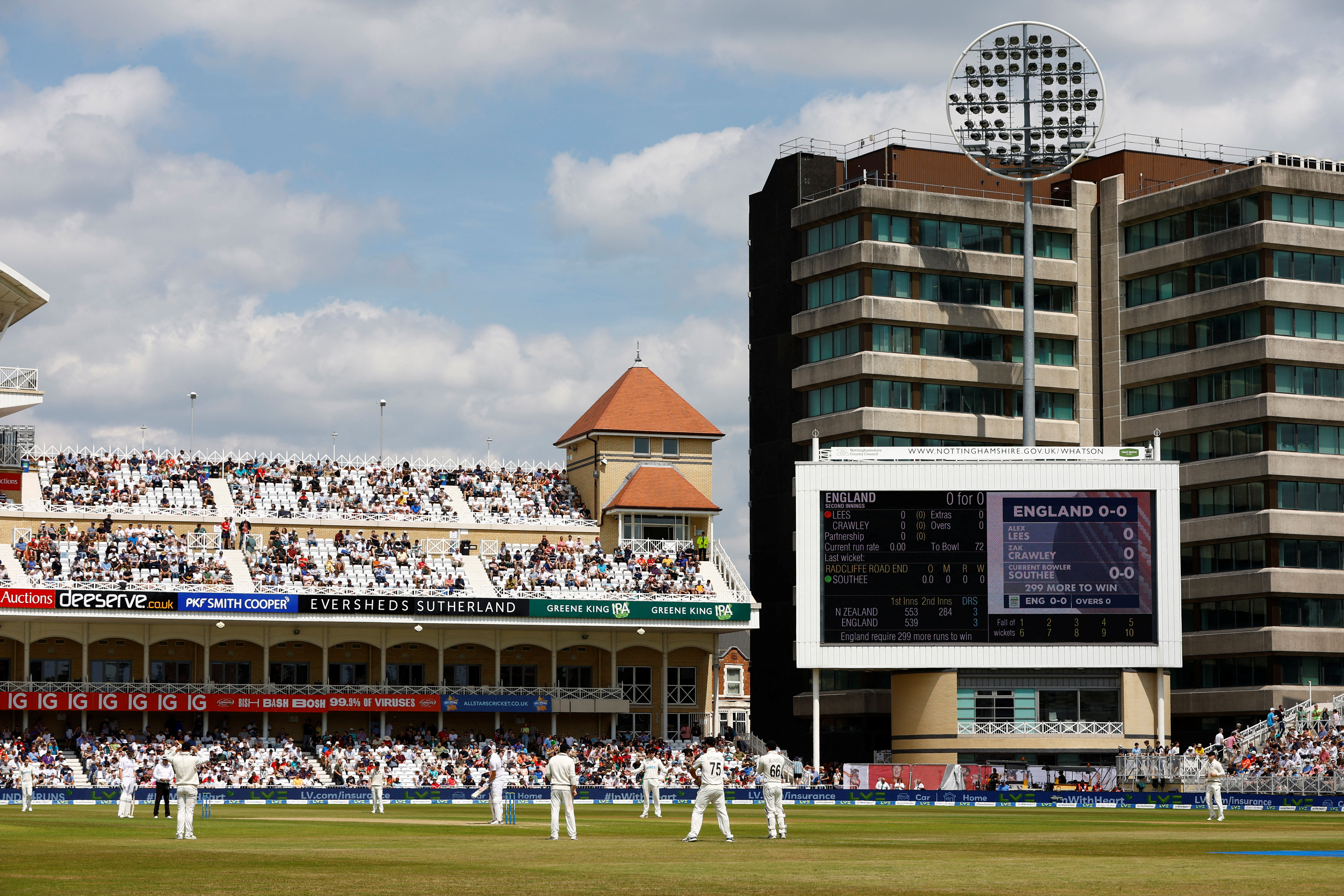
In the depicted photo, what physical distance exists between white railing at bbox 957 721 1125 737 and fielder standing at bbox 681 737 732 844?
39.2 meters

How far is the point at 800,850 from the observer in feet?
101

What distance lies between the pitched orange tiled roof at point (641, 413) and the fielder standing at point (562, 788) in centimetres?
5205

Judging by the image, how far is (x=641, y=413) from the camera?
288 feet

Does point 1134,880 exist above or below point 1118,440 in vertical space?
below

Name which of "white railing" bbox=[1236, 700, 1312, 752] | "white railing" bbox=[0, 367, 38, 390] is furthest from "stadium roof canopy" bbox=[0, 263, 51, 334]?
"white railing" bbox=[1236, 700, 1312, 752]

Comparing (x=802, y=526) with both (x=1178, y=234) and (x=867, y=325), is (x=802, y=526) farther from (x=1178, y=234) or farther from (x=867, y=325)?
(x=1178, y=234)

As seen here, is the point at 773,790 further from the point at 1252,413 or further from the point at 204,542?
the point at 1252,413

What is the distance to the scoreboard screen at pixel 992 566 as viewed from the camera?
67750mm

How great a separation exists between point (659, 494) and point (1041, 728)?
21.6 m

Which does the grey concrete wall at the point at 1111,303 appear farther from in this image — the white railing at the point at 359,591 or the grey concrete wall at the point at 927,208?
the white railing at the point at 359,591

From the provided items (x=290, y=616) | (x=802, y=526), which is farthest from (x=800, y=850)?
(x=290, y=616)

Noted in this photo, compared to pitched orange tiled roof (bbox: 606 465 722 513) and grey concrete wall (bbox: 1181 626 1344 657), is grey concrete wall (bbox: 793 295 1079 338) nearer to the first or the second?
pitched orange tiled roof (bbox: 606 465 722 513)

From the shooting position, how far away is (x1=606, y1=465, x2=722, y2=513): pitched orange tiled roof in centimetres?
8312

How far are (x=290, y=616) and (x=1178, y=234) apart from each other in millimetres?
45572
